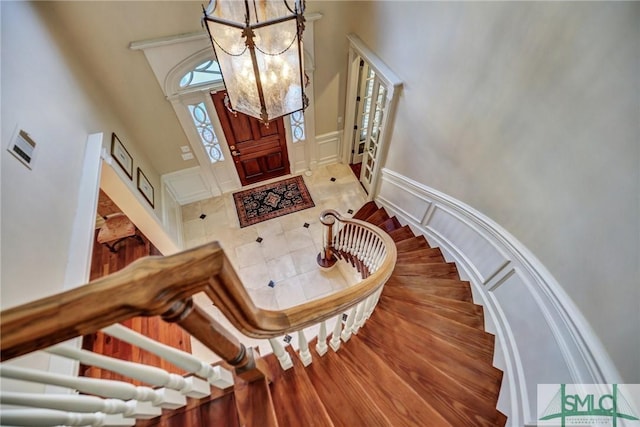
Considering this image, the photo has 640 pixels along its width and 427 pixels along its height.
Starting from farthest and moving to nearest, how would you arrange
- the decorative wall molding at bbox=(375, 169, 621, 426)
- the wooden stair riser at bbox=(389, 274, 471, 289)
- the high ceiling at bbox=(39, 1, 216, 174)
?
1. the wooden stair riser at bbox=(389, 274, 471, 289)
2. the high ceiling at bbox=(39, 1, 216, 174)
3. the decorative wall molding at bbox=(375, 169, 621, 426)

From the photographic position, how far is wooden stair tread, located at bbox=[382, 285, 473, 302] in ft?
8.18

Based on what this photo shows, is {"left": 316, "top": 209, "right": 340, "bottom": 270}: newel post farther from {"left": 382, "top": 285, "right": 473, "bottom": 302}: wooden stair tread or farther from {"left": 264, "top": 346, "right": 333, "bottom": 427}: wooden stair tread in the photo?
{"left": 264, "top": 346, "right": 333, "bottom": 427}: wooden stair tread

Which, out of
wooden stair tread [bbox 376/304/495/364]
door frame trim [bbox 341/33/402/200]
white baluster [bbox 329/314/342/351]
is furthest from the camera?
door frame trim [bbox 341/33/402/200]

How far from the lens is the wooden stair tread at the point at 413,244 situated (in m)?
3.15

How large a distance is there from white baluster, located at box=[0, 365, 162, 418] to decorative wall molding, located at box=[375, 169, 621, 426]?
5.99 feet

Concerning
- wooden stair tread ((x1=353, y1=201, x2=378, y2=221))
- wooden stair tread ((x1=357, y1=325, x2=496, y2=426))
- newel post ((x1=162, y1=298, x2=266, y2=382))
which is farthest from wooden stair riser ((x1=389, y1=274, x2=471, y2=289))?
newel post ((x1=162, y1=298, x2=266, y2=382))

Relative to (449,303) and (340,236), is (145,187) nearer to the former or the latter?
(340,236)

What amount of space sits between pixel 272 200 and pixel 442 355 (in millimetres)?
3230

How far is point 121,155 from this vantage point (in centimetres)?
284

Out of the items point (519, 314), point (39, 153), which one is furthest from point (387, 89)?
point (39, 153)

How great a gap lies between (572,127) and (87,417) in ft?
7.21

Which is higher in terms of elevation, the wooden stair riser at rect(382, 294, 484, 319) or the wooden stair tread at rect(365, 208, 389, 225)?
the wooden stair tread at rect(365, 208, 389, 225)

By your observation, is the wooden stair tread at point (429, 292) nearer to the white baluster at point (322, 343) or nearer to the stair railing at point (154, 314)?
the white baluster at point (322, 343)

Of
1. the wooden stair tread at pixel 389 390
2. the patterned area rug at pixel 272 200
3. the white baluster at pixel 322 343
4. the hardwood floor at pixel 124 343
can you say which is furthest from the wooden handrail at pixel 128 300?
the patterned area rug at pixel 272 200
